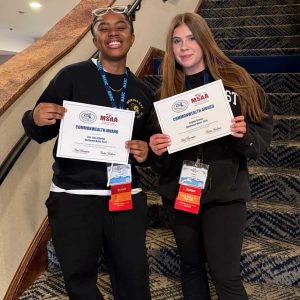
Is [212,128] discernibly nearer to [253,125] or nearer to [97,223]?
[253,125]

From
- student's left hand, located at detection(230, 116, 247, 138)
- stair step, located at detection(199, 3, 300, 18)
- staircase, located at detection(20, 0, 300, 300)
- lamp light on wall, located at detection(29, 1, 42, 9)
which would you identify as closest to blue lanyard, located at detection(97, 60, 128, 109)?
student's left hand, located at detection(230, 116, 247, 138)

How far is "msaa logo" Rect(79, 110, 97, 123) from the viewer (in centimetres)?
117

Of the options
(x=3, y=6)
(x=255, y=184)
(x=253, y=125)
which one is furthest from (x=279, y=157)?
(x=3, y=6)

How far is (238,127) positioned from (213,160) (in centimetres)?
15

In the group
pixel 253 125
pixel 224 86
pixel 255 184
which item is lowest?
pixel 255 184

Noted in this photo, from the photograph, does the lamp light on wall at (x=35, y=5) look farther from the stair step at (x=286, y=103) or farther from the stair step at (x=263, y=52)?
the stair step at (x=286, y=103)

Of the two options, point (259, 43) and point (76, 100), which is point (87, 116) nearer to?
point (76, 100)

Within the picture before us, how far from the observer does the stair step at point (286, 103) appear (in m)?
2.37

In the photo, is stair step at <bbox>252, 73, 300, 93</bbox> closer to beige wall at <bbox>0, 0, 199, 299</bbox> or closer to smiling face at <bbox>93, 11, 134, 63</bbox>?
beige wall at <bbox>0, 0, 199, 299</bbox>

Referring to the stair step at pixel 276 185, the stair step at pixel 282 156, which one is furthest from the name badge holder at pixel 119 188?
the stair step at pixel 282 156

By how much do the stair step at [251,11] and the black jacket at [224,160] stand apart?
9.07ft

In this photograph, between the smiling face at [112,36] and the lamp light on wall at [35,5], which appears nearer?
the smiling face at [112,36]

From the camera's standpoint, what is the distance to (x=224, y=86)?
50.1 inches

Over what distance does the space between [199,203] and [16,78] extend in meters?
0.95
